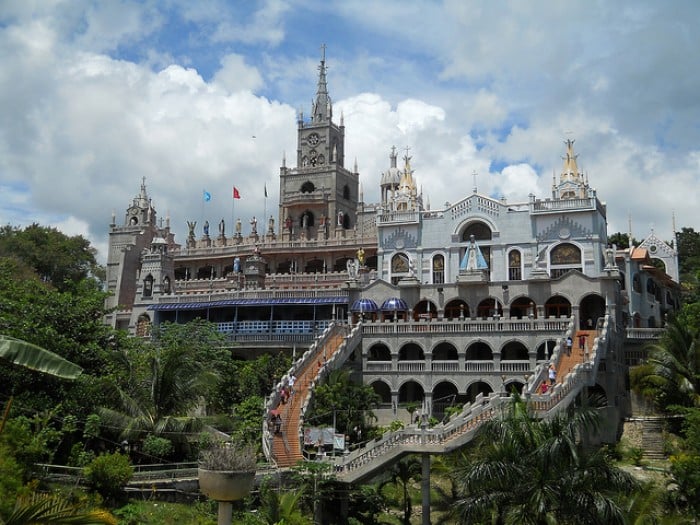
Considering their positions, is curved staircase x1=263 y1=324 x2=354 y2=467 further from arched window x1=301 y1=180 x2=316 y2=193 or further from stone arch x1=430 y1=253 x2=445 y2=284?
arched window x1=301 y1=180 x2=316 y2=193

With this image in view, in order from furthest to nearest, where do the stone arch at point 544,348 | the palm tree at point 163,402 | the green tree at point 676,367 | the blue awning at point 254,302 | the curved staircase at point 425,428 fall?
1. the blue awning at point 254,302
2. the stone arch at point 544,348
3. the green tree at point 676,367
4. the palm tree at point 163,402
5. the curved staircase at point 425,428

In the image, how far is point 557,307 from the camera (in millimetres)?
46312

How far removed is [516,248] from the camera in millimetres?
50875

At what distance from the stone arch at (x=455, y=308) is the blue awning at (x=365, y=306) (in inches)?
182

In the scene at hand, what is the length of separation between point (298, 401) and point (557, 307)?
1804cm

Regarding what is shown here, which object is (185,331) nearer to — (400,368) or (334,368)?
(334,368)

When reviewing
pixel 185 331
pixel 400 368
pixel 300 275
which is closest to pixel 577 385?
pixel 400 368

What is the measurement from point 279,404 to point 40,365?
68.9 ft

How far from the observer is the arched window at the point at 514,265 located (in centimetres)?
5072

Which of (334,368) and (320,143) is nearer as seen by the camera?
(334,368)

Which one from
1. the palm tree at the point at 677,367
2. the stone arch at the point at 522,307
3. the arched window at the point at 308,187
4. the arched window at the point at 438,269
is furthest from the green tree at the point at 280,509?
the arched window at the point at 308,187

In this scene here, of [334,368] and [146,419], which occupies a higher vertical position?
[334,368]

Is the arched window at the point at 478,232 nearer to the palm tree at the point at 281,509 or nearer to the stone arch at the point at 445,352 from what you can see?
the stone arch at the point at 445,352

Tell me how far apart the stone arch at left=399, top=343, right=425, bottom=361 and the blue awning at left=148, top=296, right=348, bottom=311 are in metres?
7.58
